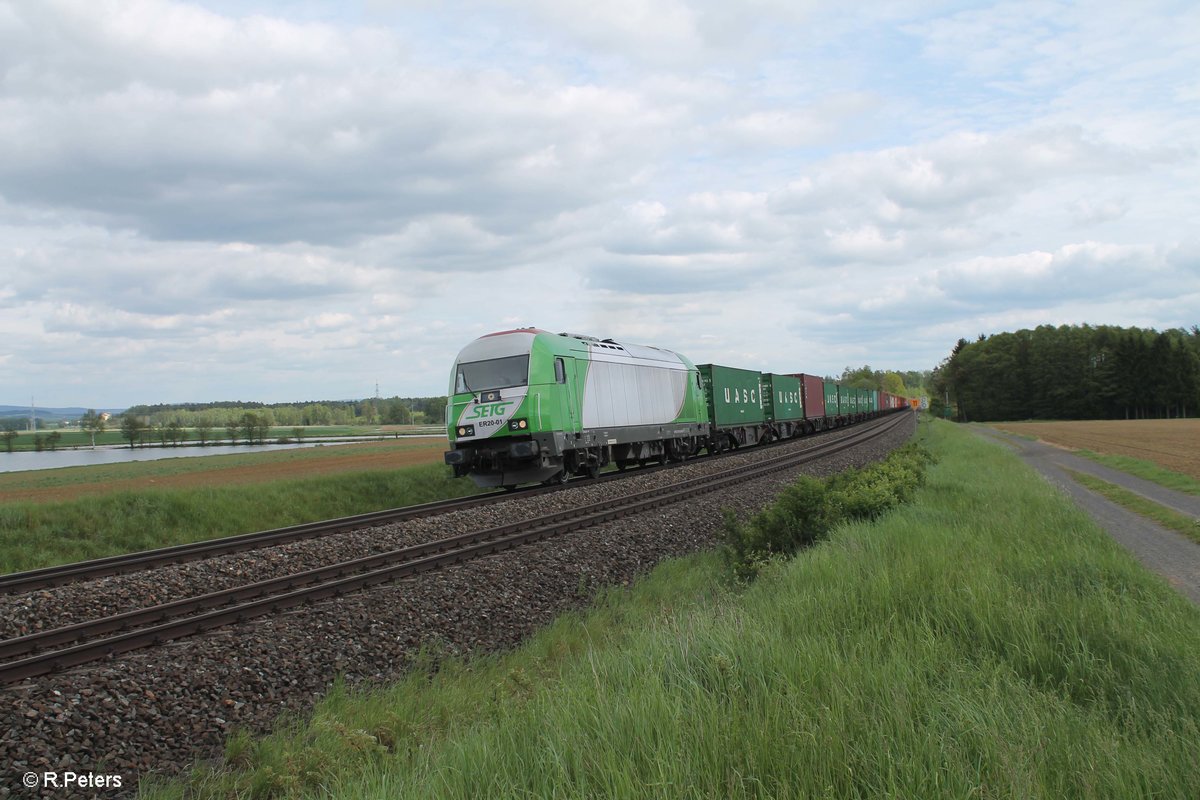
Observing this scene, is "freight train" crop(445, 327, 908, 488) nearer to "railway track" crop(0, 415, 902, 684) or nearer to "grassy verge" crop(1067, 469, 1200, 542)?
"railway track" crop(0, 415, 902, 684)

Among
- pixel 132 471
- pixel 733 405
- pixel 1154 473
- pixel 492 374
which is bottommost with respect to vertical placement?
pixel 1154 473

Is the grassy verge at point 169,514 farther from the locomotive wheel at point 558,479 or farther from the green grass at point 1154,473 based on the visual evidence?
the green grass at point 1154,473

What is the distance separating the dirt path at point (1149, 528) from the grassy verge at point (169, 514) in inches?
671

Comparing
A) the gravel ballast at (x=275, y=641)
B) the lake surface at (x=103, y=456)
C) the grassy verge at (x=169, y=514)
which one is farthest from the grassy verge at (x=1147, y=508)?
the lake surface at (x=103, y=456)

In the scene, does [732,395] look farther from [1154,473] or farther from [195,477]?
[195,477]

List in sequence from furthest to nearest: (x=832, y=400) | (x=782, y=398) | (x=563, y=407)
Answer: (x=832, y=400)
(x=782, y=398)
(x=563, y=407)

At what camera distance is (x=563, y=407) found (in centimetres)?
1891

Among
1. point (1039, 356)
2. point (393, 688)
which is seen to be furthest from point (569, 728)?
point (1039, 356)

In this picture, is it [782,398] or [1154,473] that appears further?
[782,398]

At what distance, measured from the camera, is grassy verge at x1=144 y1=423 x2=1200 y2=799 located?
3.09 m

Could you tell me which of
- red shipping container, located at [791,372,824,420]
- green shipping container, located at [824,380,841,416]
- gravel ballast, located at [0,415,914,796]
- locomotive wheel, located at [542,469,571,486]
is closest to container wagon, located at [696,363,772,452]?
red shipping container, located at [791,372,824,420]

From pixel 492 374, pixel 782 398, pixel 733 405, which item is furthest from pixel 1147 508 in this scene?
pixel 782 398

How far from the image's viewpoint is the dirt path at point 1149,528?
927cm

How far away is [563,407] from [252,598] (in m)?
10.6
